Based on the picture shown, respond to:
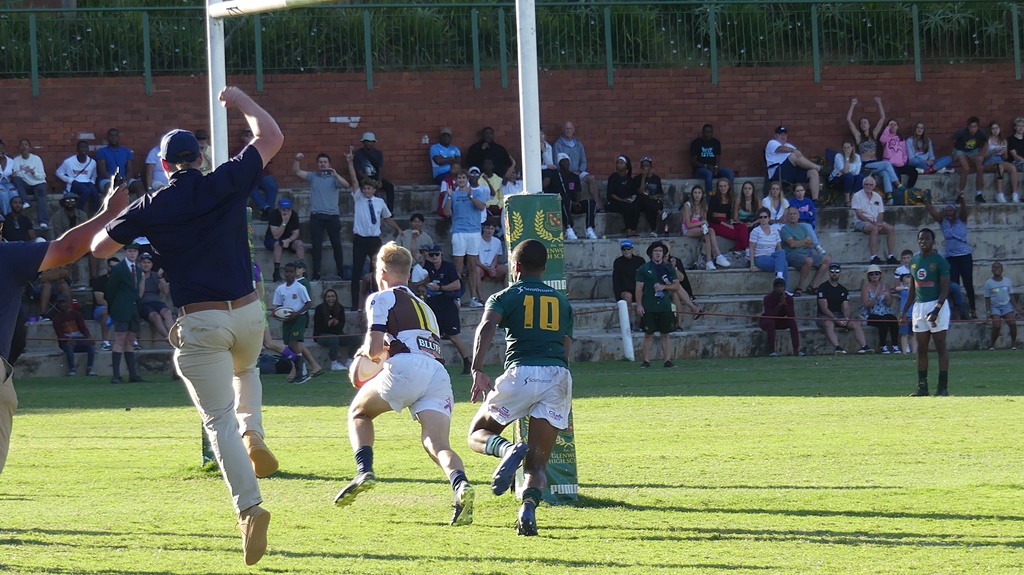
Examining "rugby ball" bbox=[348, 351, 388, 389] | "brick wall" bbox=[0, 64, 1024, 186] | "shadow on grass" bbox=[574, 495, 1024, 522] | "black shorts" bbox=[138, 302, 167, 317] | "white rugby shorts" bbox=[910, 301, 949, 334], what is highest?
"brick wall" bbox=[0, 64, 1024, 186]

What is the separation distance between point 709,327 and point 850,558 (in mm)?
17900

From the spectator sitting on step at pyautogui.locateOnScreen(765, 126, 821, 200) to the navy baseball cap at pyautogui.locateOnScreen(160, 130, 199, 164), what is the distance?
75.1ft

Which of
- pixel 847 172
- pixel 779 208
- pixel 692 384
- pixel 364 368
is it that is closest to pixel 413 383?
pixel 364 368

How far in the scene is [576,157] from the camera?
2772cm

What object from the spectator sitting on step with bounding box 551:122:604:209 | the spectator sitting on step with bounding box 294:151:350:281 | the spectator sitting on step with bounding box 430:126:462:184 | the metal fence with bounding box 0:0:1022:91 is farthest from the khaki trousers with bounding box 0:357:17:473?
the metal fence with bounding box 0:0:1022:91

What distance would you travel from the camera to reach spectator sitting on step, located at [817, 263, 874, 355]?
24.3 m

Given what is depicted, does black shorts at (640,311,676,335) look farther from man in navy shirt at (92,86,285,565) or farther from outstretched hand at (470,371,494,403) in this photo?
man in navy shirt at (92,86,285,565)

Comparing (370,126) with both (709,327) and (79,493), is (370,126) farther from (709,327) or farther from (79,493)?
(79,493)

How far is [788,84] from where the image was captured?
1190 inches

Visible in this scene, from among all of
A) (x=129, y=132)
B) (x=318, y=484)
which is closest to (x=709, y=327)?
(x=129, y=132)

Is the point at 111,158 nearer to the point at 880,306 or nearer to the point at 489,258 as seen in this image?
the point at 489,258

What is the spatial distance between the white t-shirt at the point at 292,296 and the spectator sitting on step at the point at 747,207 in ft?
32.7

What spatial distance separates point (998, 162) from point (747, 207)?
6.57 metres

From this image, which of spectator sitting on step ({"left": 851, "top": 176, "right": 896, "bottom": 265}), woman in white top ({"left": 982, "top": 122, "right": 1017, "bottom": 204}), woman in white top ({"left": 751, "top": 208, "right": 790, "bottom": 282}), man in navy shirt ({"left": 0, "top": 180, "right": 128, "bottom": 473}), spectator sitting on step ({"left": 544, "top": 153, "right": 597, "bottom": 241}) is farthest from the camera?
woman in white top ({"left": 982, "top": 122, "right": 1017, "bottom": 204})
